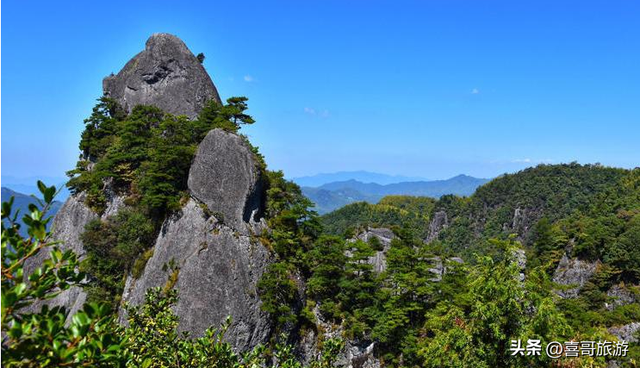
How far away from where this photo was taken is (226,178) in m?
26.0

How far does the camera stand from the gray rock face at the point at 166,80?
3694 cm

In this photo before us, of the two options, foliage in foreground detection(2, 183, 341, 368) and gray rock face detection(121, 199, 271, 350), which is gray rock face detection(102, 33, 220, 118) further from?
foliage in foreground detection(2, 183, 341, 368)

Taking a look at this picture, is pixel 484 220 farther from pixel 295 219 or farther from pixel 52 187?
pixel 52 187

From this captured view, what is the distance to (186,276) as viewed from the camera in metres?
24.3

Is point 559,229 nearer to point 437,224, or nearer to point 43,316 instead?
point 43,316

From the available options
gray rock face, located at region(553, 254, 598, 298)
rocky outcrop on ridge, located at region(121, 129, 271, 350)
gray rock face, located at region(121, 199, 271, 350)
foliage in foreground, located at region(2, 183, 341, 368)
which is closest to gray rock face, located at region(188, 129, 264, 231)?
rocky outcrop on ridge, located at region(121, 129, 271, 350)

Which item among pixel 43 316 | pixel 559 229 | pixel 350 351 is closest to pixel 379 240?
pixel 350 351

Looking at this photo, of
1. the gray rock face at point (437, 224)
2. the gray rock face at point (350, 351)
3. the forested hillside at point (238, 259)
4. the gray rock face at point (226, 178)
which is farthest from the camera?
the gray rock face at point (437, 224)

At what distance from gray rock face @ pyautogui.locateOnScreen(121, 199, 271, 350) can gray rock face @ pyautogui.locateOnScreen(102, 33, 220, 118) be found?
14.9m

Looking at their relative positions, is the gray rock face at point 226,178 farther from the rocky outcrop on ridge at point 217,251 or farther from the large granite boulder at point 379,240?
the large granite boulder at point 379,240

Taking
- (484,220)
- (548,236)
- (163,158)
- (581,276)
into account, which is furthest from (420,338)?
(484,220)

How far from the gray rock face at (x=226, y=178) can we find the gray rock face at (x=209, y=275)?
0.90 m

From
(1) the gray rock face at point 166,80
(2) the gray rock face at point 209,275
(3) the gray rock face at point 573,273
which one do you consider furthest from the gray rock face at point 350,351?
(3) the gray rock face at point 573,273

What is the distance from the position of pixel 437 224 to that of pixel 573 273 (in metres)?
71.7
